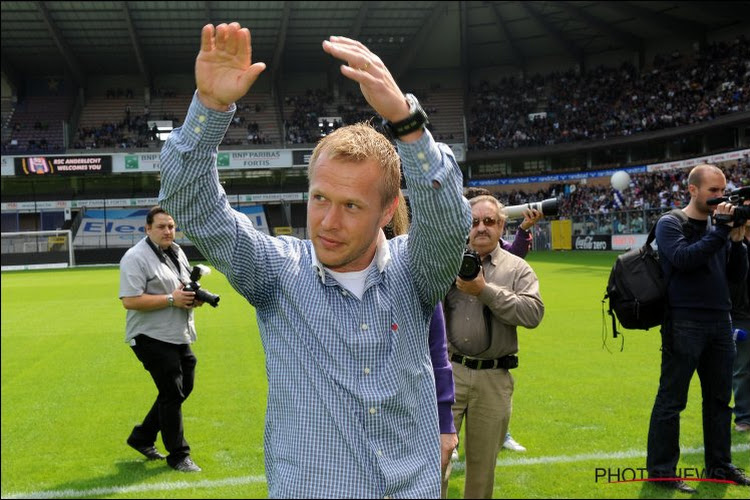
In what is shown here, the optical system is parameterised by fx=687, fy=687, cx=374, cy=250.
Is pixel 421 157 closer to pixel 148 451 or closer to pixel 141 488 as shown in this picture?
pixel 141 488

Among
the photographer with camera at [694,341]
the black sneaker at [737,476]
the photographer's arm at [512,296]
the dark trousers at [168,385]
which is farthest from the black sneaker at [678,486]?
the dark trousers at [168,385]

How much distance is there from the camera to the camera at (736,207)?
454 centimetres

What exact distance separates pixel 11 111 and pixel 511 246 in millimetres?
59969

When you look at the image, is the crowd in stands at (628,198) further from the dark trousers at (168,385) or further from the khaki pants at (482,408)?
the khaki pants at (482,408)

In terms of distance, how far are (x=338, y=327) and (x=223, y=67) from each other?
2.53ft

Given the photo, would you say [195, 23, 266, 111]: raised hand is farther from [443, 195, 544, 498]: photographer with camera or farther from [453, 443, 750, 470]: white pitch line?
[453, 443, 750, 470]: white pitch line

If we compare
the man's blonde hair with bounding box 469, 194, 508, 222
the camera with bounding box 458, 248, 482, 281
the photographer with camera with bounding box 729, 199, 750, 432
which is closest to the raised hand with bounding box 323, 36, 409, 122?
the camera with bounding box 458, 248, 482, 281

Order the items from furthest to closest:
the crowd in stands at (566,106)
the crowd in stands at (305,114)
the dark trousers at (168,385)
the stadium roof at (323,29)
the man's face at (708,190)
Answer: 1. the crowd in stands at (305,114)
2. the stadium roof at (323,29)
3. the crowd in stands at (566,106)
4. the dark trousers at (168,385)
5. the man's face at (708,190)

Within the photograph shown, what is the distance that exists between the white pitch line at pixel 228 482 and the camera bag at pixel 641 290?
4.08 ft

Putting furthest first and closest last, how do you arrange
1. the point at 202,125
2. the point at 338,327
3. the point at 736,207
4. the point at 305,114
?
the point at 305,114
the point at 736,207
the point at 338,327
the point at 202,125

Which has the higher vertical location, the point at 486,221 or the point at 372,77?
the point at 372,77

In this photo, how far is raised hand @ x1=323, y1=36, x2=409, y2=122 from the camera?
1.67 meters

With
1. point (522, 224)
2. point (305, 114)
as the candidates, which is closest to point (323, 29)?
point (305, 114)

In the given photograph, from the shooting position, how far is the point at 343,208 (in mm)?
1872
